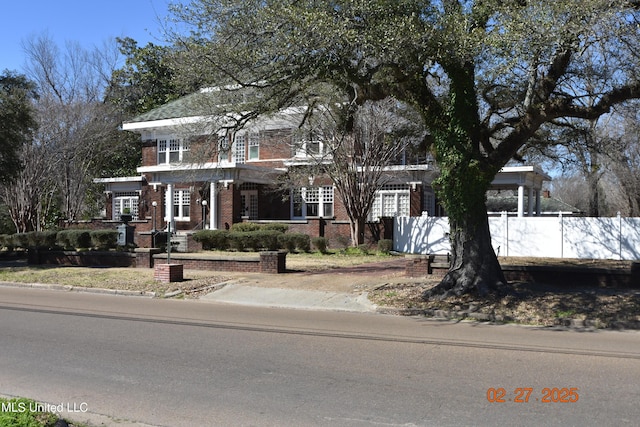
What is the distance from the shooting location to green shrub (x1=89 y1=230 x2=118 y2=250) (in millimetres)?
24172

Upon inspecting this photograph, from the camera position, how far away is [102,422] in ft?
16.9

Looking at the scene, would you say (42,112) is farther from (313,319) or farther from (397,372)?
(397,372)

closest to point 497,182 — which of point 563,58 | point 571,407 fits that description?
point 563,58

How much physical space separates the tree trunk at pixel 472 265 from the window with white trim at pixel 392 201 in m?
17.0

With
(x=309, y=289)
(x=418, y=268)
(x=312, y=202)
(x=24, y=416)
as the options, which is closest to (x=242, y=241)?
(x=312, y=202)

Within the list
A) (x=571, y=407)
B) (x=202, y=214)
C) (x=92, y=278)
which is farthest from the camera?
(x=202, y=214)

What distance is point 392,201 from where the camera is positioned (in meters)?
30.5

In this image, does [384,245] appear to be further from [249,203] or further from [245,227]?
[249,203]

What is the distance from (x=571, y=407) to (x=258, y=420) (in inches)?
121

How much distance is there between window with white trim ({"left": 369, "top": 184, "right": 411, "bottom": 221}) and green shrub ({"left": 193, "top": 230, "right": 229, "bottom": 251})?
8.28 metres
